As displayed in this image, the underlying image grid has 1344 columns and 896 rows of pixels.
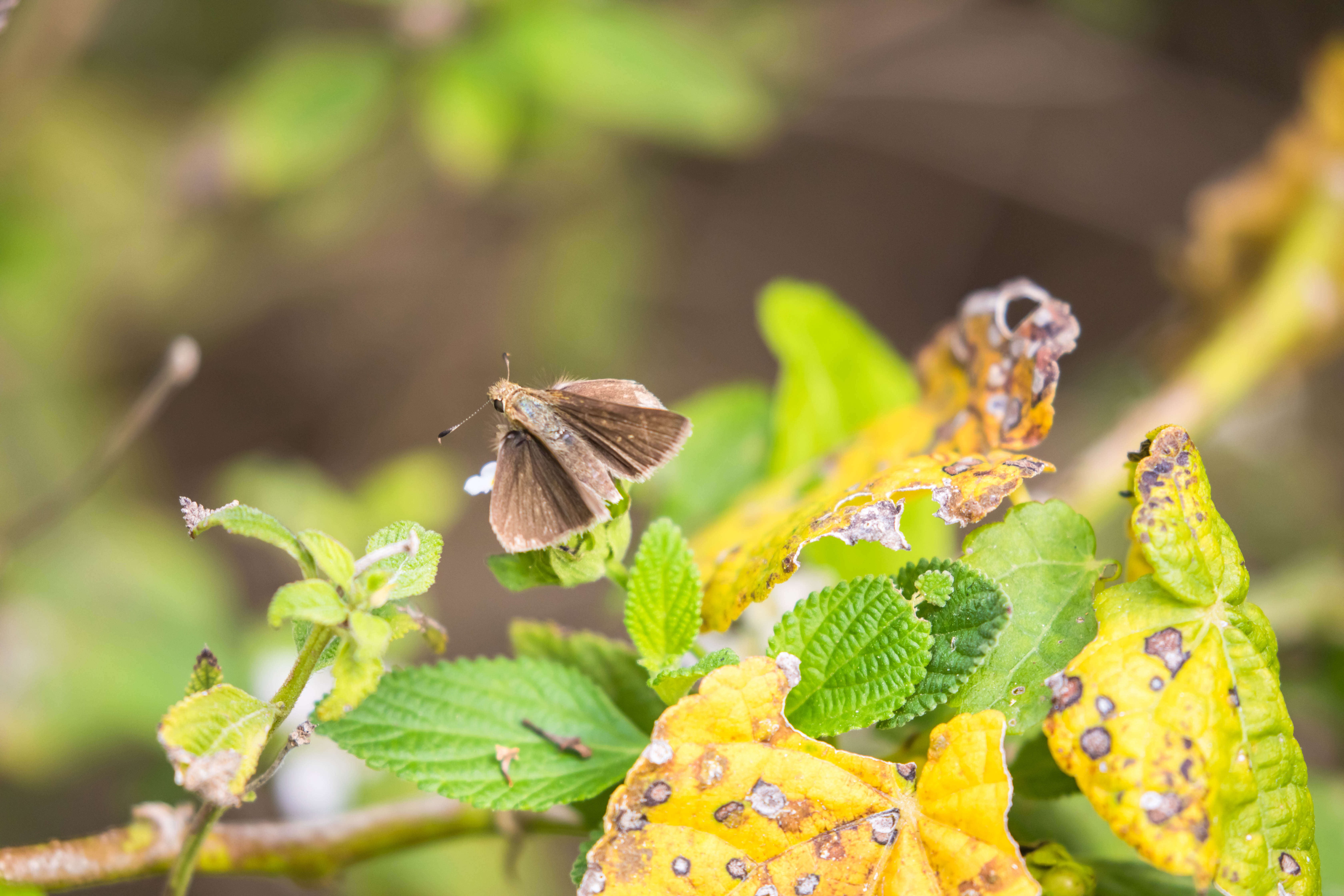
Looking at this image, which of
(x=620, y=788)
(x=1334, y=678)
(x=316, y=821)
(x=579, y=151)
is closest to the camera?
(x=620, y=788)

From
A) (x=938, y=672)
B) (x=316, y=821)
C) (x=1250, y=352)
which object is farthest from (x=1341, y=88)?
(x=316, y=821)

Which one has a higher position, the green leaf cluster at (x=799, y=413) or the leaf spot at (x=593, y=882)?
the green leaf cluster at (x=799, y=413)

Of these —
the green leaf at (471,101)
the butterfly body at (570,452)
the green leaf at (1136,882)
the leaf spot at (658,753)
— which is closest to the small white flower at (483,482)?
the butterfly body at (570,452)

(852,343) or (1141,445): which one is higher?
(852,343)

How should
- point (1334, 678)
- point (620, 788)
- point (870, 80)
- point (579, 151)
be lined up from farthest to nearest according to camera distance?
point (870, 80)
point (579, 151)
point (1334, 678)
point (620, 788)

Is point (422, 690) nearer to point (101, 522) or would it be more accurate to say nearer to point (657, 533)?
point (657, 533)

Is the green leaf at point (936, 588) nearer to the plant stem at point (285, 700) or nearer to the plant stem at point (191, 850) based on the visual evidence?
the plant stem at point (285, 700)

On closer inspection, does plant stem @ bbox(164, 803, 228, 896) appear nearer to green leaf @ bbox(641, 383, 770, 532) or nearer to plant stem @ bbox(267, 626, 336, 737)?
plant stem @ bbox(267, 626, 336, 737)

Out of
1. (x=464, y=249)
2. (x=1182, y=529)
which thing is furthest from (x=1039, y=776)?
(x=464, y=249)
